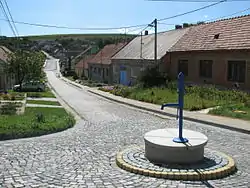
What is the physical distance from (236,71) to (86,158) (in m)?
17.8

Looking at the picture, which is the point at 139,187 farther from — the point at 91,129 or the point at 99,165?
the point at 91,129

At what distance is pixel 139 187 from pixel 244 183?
205cm

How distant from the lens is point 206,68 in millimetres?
26719

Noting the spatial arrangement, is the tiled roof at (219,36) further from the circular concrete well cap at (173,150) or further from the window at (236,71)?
the circular concrete well cap at (173,150)

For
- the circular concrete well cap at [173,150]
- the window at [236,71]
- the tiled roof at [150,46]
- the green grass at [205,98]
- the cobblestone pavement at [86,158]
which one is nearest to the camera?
the cobblestone pavement at [86,158]

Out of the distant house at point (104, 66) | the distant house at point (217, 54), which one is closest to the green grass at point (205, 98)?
the distant house at point (217, 54)

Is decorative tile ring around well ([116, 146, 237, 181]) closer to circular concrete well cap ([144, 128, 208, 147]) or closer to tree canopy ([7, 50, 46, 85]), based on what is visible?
circular concrete well cap ([144, 128, 208, 147])

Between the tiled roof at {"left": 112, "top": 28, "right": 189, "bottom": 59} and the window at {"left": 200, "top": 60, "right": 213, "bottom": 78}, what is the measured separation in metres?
6.61

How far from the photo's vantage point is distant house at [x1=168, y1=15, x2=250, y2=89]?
75.3 ft

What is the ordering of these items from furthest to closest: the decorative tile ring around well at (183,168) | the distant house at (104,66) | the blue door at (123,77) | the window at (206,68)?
the distant house at (104,66), the blue door at (123,77), the window at (206,68), the decorative tile ring around well at (183,168)

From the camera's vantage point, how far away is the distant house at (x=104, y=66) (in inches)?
2083

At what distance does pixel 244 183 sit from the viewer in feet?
21.4

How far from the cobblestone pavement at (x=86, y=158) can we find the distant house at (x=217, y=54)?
11.3 m

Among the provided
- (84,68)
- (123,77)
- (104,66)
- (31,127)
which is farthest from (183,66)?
(84,68)
